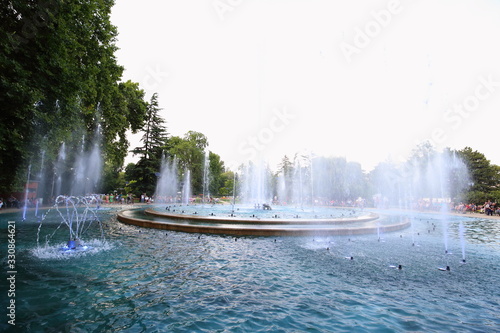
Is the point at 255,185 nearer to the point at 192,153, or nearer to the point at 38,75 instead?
the point at 192,153

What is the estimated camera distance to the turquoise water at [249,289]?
4234 millimetres

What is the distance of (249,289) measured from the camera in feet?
18.6

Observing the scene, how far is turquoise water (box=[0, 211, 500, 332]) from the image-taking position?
4234 mm

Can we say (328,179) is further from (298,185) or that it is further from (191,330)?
(191,330)

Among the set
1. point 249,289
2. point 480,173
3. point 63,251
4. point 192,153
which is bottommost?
point 249,289

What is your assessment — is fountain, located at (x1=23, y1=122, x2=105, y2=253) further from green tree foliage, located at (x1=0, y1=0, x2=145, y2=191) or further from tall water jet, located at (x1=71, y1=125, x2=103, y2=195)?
green tree foliage, located at (x1=0, y1=0, x2=145, y2=191)

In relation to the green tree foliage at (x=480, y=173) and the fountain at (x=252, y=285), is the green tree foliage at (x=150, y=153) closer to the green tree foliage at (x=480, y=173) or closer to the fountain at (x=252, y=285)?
the fountain at (x=252, y=285)

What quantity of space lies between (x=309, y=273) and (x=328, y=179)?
4519cm

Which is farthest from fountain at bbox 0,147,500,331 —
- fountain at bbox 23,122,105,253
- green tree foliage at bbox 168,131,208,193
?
green tree foliage at bbox 168,131,208,193

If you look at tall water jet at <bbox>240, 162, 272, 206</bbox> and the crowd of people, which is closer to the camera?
the crowd of people

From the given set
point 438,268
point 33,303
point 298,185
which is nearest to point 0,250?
point 33,303

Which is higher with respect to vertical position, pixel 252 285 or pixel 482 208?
pixel 482 208

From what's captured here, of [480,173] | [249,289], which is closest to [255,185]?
[249,289]

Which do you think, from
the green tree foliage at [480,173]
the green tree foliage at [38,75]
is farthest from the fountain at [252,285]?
the green tree foliage at [480,173]
